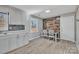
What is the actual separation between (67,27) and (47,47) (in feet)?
2.28

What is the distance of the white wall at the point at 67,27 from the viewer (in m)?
2.31

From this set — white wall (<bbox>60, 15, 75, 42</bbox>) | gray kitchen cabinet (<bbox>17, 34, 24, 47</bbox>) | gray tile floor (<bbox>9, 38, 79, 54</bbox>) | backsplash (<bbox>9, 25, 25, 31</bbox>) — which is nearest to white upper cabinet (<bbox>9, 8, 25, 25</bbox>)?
backsplash (<bbox>9, 25, 25, 31</bbox>)

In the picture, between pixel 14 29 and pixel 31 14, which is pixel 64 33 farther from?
pixel 14 29

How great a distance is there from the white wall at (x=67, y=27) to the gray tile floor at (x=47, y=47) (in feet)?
0.41

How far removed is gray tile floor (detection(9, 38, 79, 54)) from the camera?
2.27 meters

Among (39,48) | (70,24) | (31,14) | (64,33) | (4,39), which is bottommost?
(39,48)

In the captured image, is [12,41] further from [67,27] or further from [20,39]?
[67,27]

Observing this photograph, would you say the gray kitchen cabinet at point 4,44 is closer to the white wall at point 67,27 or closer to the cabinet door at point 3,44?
the cabinet door at point 3,44

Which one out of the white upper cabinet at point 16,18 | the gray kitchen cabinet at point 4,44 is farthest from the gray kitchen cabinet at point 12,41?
the white upper cabinet at point 16,18

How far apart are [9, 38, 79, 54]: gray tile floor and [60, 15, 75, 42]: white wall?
125 mm

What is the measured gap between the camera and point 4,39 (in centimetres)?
257

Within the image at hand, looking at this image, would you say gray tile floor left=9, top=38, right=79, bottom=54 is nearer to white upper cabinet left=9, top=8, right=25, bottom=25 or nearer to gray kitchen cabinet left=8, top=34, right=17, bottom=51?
gray kitchen cabinet left=8, top=34, right=17, bottom=51
